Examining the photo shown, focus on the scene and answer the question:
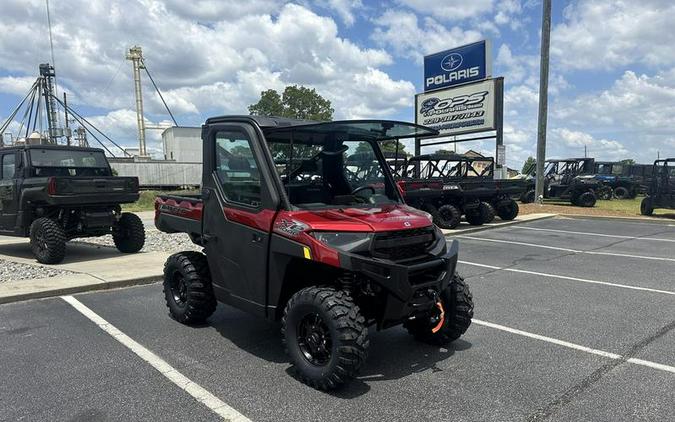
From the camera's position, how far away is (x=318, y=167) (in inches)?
189

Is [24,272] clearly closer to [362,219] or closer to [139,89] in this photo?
[362,219]

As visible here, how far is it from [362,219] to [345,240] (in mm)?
287

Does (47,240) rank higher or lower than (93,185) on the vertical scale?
lower

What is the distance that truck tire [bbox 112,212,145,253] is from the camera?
10.0 metres

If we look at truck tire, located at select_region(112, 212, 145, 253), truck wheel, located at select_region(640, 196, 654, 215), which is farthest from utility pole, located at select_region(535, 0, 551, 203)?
truck tire, located at select_region(112, 212, 145, 253)

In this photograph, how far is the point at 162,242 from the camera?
11.6 meters

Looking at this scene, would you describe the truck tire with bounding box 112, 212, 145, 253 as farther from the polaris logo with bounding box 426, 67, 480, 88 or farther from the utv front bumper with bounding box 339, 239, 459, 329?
the polaris logo with bounding box 426, 67, 480, 88

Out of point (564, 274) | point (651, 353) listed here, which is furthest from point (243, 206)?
point (564, 274)

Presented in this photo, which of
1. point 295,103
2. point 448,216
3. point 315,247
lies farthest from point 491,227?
point 295,103

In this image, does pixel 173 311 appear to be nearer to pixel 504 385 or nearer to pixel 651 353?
pixel 504 385

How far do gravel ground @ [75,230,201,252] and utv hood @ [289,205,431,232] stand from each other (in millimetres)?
6645

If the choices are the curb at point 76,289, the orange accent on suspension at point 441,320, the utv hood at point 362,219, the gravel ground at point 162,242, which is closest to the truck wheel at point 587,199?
the gravel ground at point 162,242

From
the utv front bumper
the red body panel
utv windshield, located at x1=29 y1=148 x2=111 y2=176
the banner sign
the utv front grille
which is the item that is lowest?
the utv front bumper

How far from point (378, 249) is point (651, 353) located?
9.02ft
